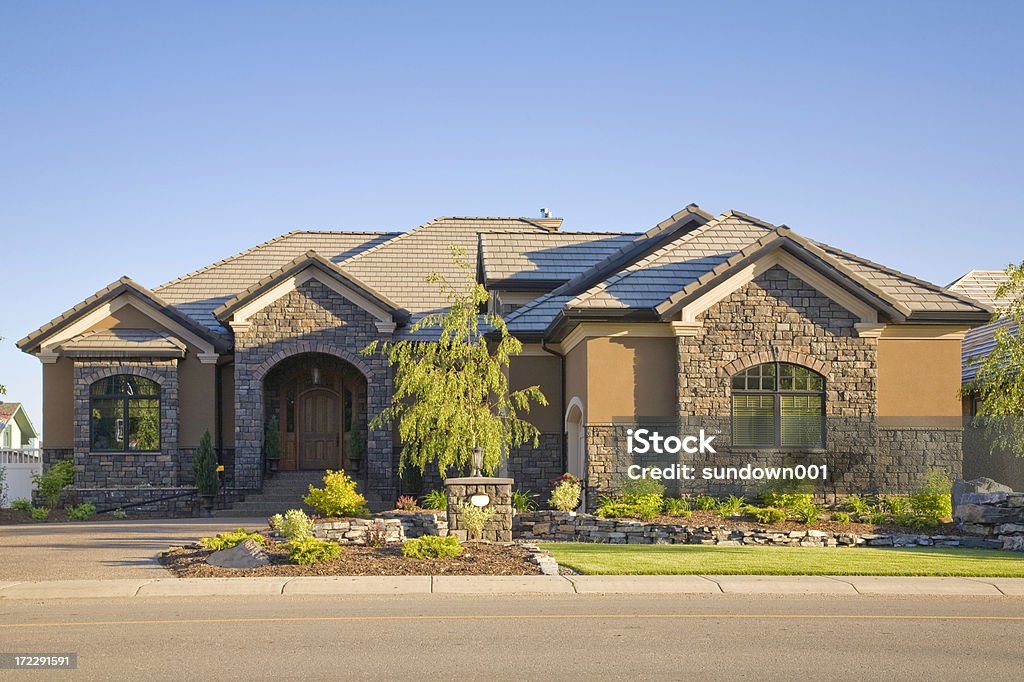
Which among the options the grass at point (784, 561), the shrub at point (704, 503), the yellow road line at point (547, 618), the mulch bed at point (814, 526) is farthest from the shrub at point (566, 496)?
the yellow road line at point (547, 618)

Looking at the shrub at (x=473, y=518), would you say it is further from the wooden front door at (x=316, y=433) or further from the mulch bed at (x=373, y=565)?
the wooden front door at (x=316, y=433)

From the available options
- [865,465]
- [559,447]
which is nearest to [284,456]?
[559,447]

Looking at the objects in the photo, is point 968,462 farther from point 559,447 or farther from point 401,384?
point 401,384

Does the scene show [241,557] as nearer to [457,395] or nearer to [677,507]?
[457,395]

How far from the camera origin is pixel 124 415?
28078 millimetres

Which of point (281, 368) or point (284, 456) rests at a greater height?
point (281, 368)

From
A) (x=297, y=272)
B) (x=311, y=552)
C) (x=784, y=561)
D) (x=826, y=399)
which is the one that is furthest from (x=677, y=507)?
(x=297, y=272)

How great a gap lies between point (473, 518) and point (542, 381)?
7933 millimetres

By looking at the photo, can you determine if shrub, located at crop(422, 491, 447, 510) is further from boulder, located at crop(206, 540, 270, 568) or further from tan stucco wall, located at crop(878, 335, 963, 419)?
tan stucco wall, located at crop(878, 335, 963, 419)

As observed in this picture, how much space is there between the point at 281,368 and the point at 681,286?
1162 cm

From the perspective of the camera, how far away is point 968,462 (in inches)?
990

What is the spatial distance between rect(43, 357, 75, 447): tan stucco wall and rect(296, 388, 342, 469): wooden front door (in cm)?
585

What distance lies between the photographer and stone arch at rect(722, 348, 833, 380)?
22531 mm

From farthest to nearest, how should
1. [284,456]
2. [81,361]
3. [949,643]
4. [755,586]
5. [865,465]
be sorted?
1. [284,456]
2. [81,361]
3. [865,465]
4. [755,586]
5. [949,643]
